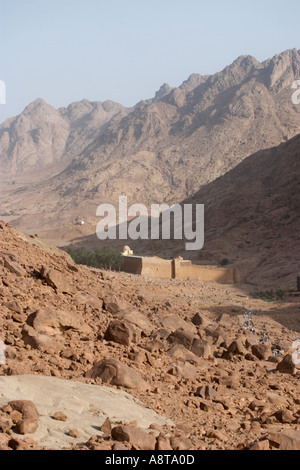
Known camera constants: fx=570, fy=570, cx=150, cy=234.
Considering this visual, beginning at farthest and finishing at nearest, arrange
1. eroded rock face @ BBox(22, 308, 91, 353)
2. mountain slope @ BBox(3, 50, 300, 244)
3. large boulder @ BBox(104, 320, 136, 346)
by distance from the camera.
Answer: mountain slope @ BBox(3, 50, 300, 244) < large boulder @ BBox(104, 320, 136, 346) < eroded rock face @ BBox(22, 308, 91, 353)

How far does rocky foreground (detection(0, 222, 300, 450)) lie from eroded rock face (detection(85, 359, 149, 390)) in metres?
0.01

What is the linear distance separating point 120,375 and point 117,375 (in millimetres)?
32

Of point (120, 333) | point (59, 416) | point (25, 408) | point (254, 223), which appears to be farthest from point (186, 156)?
point (25, 408)

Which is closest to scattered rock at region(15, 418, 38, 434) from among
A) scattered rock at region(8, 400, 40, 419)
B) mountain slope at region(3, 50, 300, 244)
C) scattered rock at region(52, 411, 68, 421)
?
scattered rock at region(8, 400, 40, 419)

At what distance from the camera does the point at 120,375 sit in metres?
6.05

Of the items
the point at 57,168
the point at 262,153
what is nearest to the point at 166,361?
the point at 262,153

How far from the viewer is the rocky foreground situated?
4621mm

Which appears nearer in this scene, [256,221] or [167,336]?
[167,336]

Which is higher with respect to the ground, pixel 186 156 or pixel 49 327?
pixel 186 156

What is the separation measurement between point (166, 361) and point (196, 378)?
1.58 feet

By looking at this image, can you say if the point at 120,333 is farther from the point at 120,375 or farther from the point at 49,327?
Result: the point at 120,375

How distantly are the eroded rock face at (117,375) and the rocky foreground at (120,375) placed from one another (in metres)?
0.01

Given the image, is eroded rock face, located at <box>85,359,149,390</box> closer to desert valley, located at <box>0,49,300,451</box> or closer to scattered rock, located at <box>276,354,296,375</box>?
desert valley, located at <box>0,49,300,451</box>

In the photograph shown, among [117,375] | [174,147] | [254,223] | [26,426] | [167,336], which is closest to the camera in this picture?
[26,426]
